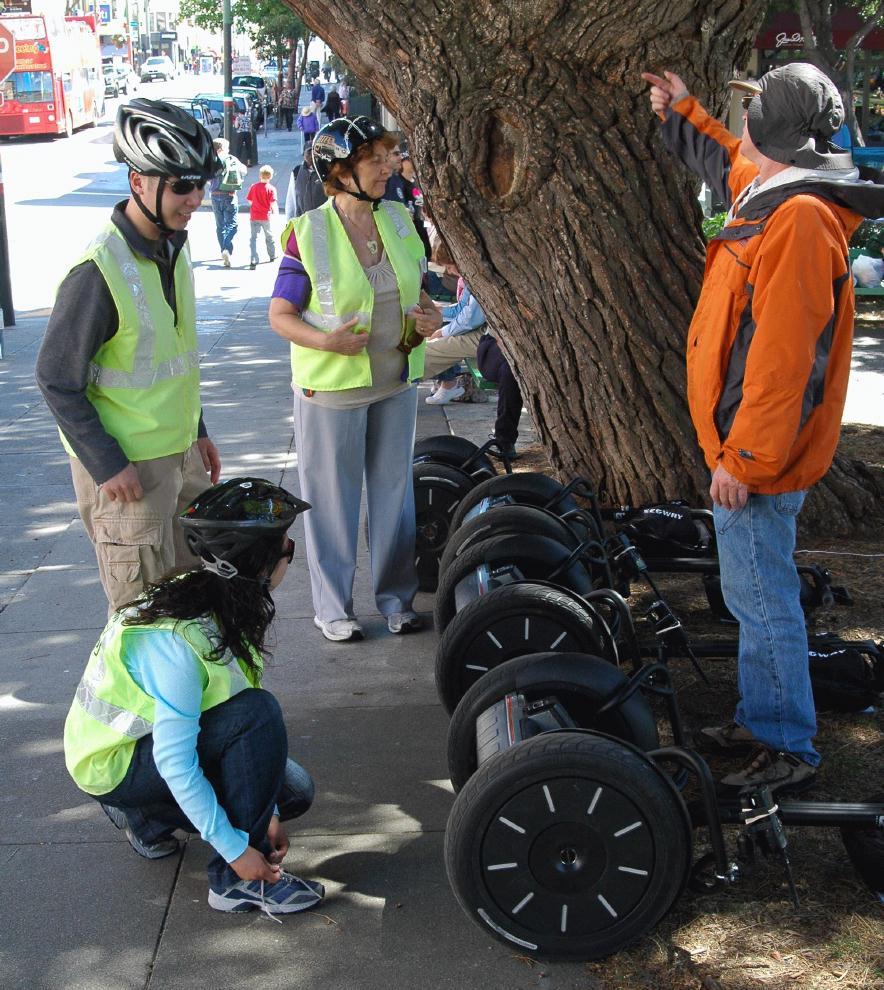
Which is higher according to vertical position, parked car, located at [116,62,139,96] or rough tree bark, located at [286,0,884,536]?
parked car, located at [116,62,139,96]

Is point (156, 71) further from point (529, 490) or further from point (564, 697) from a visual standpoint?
point (564, 697)

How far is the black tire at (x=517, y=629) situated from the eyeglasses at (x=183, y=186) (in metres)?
1.52

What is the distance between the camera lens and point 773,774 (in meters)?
3.46

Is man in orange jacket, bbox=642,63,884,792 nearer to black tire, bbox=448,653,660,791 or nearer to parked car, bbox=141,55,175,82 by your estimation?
black tire, bbox=448,653,660,791

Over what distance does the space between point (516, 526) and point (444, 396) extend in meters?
5.06

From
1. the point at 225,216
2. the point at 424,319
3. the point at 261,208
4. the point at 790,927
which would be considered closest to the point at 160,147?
the point at 424,319

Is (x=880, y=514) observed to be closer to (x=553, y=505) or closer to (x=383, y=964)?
(x=553, y=505)

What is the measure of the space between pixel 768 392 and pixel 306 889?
180 centimetres

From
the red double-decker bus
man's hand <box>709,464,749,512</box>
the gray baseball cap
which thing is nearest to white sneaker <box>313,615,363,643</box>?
man's hand <box>709,464,749,512</box>

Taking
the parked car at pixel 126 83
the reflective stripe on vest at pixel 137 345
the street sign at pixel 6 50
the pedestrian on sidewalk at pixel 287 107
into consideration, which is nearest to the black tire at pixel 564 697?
the reflective stripe on vest at pixel 137 345

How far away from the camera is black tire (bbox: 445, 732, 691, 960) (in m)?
2.75

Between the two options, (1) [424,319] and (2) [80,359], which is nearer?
(2) [80,359]

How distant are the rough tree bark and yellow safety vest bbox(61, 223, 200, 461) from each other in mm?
1782

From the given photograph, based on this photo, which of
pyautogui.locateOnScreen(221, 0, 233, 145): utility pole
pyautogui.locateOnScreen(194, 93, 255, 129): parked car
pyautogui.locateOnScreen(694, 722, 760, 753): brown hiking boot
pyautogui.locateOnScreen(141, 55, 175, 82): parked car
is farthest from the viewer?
pyautogui.locateOnScreen(141, 55, 175, 82): parked car
